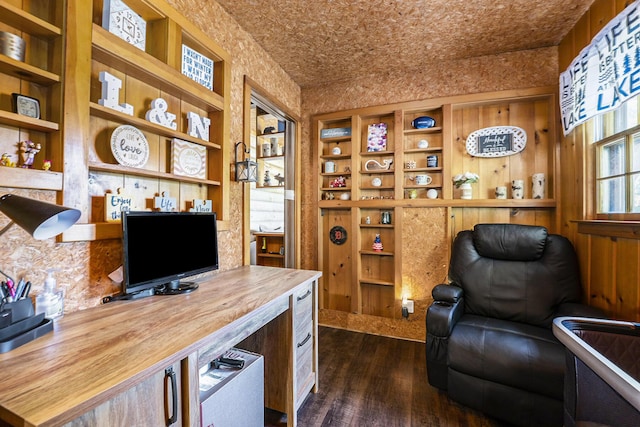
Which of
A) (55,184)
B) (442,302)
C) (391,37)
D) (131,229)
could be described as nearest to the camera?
(55,184)

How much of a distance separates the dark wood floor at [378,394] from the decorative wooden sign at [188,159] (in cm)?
160

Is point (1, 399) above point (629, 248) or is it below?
below

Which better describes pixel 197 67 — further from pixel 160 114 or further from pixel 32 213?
pixel 32 213

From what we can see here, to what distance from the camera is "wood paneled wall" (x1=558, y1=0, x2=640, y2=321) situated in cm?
158

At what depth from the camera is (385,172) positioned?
291 centimetres

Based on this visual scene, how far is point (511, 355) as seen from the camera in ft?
5.06

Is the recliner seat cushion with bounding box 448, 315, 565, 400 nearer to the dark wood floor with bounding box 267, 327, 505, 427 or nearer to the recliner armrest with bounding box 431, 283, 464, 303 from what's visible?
the recliner armrest with bounding box 431, 283, 464, 303

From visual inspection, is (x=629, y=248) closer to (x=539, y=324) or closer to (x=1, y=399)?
(x=539, y=324)

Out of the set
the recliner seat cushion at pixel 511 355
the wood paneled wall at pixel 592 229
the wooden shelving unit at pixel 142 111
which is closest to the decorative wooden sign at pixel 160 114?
the wooden shelving unit at pixel 142 111

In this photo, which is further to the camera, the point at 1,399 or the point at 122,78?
the point at 122,78

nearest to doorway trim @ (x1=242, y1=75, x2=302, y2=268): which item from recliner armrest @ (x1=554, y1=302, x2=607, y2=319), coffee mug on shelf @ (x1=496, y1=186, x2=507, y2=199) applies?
coffee mug on shelf @ (x1=496, y1=186, x2=507, y2=199)

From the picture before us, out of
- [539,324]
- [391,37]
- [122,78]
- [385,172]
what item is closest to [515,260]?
[539,324]

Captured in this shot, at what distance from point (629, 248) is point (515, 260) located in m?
0.63

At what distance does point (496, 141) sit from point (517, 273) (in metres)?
1.24
